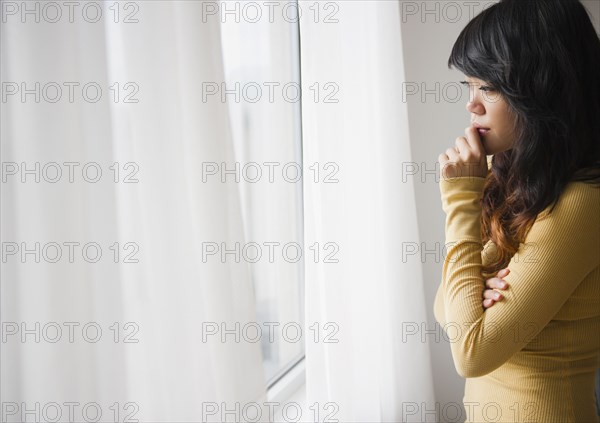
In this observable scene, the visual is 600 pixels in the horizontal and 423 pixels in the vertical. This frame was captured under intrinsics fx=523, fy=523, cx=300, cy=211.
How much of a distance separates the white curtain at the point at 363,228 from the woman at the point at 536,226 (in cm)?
38

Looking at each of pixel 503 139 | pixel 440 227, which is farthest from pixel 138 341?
pixel 440 227

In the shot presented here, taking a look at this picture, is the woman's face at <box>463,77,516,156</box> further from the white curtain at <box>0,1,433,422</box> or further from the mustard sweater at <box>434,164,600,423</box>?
the white curtain at <box>0,1,433,422</box>

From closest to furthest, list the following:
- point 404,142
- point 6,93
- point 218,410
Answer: point 6,93 < point 218,410 < point 404,142

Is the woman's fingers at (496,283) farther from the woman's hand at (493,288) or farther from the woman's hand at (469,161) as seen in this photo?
the woman's hand at (469,161)

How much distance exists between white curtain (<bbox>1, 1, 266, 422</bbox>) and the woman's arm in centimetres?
38

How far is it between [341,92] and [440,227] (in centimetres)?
87

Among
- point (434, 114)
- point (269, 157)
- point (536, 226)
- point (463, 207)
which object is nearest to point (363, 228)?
point (269, 157)

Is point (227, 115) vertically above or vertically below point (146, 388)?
above

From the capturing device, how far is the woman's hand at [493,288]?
35.3 inches

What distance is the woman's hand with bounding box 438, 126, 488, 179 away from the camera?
1013mm

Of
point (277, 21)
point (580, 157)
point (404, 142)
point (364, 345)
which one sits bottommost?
point (364, 345)

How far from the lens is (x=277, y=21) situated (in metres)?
1.43

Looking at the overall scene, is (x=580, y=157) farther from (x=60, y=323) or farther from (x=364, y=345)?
(x=60, y=323)

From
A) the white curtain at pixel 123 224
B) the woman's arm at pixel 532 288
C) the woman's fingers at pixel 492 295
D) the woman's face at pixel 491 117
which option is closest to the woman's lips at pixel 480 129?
the woman's face at pixel 491 117
